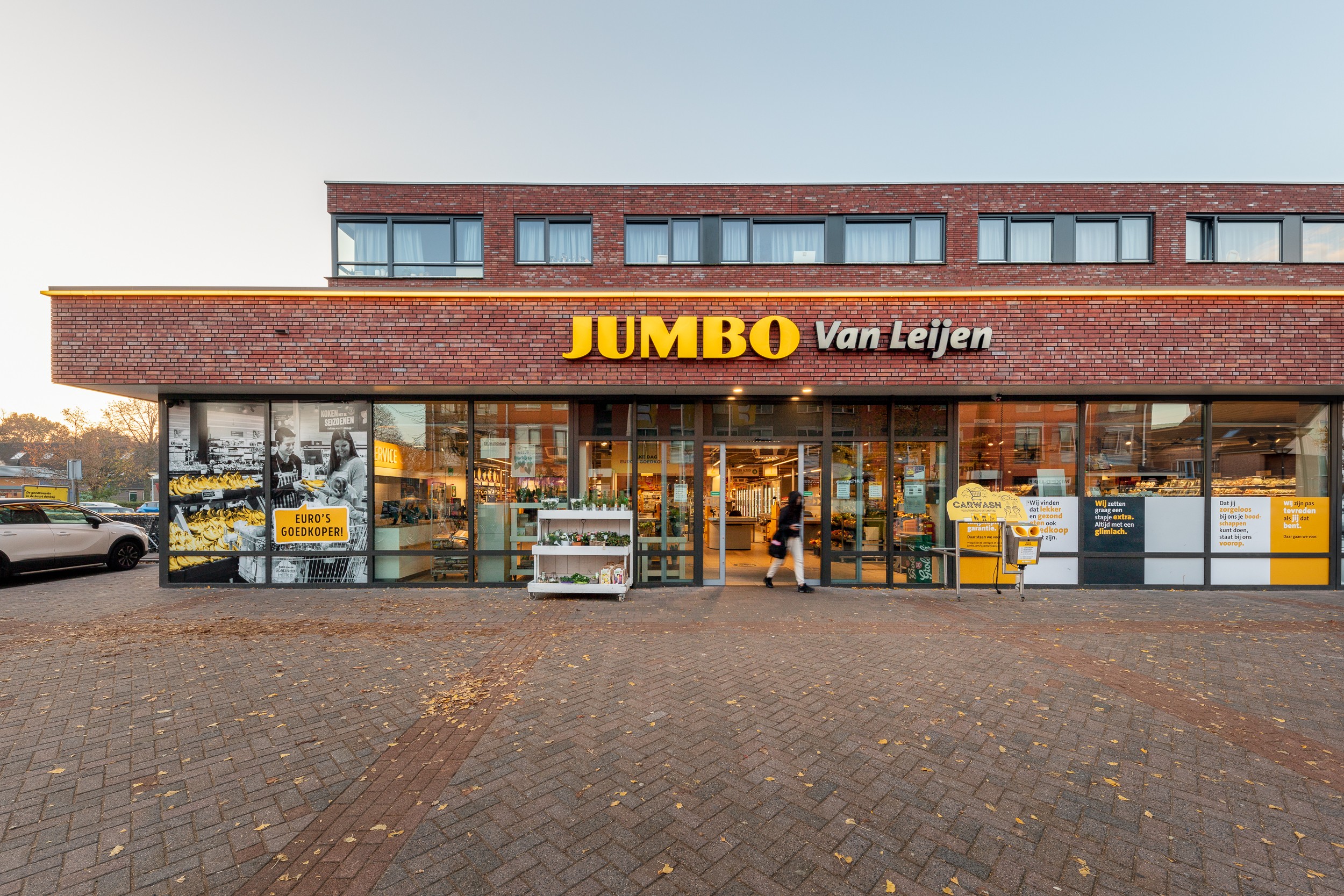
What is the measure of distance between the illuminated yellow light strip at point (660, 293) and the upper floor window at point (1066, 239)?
12.3 feet

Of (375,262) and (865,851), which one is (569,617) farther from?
(375,262)

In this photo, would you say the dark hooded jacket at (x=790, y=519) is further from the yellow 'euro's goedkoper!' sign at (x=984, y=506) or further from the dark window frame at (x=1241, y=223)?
the dark window frame at (x=1241, y=223)

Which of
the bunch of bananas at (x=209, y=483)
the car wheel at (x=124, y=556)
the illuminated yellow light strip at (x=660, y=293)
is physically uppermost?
the illuminated yellow light strip at (x=660, y=293)

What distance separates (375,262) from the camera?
39.2ft

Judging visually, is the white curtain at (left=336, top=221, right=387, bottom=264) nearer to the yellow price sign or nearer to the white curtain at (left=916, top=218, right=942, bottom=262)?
the white curtain at (left=916, top=218, right=942, bottom=262)

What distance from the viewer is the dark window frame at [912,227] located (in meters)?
11.5

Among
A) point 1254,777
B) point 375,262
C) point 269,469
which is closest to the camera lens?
point 1254,777

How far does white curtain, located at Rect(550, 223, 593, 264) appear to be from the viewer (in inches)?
472

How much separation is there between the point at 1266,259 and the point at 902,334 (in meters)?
10.4

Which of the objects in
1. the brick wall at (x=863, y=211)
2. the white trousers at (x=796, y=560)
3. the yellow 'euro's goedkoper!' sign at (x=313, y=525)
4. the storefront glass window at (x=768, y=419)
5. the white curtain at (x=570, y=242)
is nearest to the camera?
the white trousers at (x=796, y=560)

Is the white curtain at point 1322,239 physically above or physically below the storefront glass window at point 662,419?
above

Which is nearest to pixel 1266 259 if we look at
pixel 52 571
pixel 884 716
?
pixel 884 716

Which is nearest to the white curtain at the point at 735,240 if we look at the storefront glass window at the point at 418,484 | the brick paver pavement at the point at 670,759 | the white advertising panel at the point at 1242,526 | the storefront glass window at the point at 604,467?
the storefront glass window at the point at 604,467

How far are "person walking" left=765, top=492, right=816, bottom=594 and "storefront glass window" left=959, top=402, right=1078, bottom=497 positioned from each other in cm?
318
